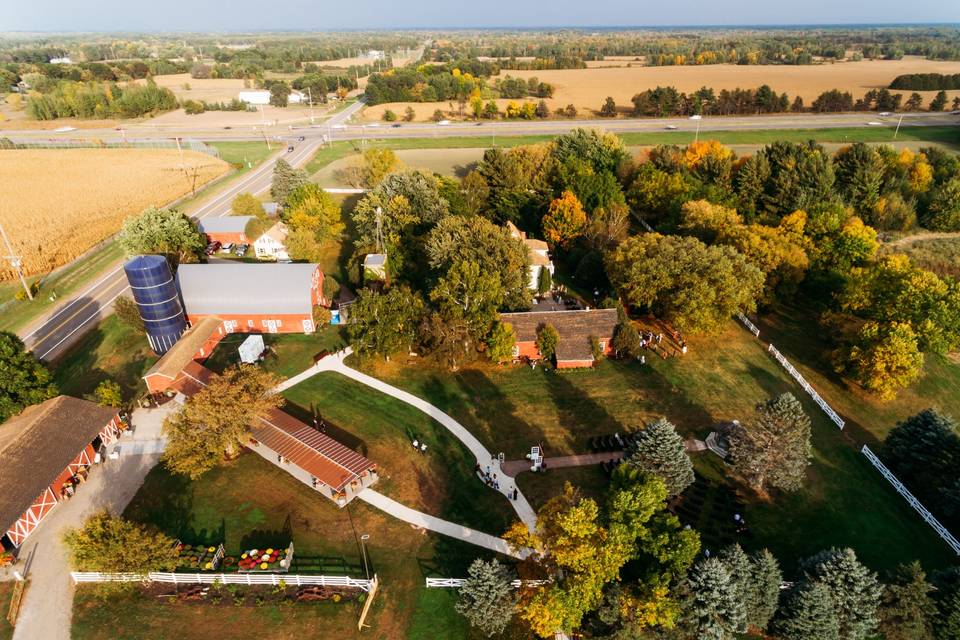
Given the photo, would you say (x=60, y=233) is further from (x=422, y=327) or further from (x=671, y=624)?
(x=671, y=624)

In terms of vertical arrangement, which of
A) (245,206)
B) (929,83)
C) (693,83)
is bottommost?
(245,206)

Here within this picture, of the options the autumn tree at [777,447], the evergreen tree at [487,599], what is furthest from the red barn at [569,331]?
the evergreen tree at [487,599]

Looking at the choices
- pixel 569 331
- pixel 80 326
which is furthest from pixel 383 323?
pixel 80 326

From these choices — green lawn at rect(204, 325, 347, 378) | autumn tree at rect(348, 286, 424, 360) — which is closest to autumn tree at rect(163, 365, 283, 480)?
green lawn at rect(204, 325, 347, 378)

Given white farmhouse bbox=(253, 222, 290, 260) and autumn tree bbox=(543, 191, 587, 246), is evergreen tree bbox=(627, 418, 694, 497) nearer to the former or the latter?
autumn tree bbox=(543, 191, 587, 246)

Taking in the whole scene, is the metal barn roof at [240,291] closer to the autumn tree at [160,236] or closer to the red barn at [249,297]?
the red barn at [249,297]

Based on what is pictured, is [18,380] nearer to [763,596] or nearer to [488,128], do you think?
[763,596]

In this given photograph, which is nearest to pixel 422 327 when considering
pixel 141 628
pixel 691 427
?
pixel 691 427
